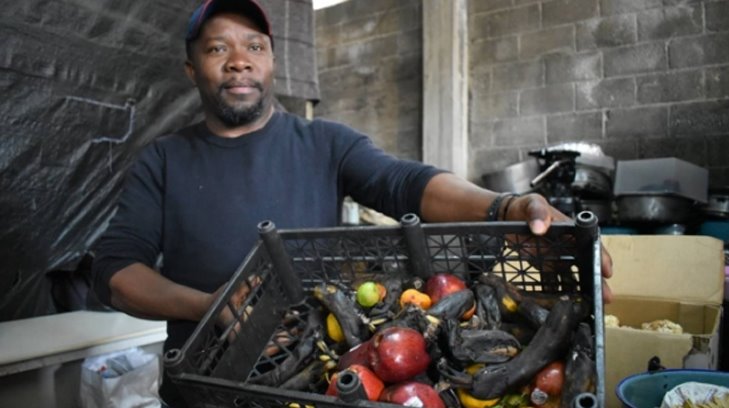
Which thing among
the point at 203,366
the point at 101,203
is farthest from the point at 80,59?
the point at 203,366

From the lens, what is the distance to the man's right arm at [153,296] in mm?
923

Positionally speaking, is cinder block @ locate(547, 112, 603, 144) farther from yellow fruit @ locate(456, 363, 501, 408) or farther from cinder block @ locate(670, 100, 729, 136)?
yellow fruit @ locate(456, 363, 501, 408)

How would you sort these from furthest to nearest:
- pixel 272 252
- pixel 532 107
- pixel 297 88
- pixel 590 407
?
pixel 532 107
pixel 297 88
pixel 272 252
pixel 590 407

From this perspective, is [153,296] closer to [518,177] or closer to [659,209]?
[659,209]

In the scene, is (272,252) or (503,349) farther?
(272,252)

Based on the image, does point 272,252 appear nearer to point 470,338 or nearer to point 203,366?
point 203,366

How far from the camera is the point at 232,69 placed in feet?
3.99

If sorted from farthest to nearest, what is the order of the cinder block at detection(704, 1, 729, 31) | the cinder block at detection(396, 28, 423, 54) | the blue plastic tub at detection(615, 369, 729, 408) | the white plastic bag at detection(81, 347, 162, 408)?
the cinder block at detection(396, 28, 423, 54) < the cinder block at detection(704, 1, 729, 31) < the white plastic bag at detection(81, 347, 162, 408) < the blue plastic tub at detection(615, 369, 729, 408)

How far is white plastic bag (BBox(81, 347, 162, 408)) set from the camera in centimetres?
188

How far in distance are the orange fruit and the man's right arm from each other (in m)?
0.34

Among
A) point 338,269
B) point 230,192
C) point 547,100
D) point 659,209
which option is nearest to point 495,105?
point 547,100

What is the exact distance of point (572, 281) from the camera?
78cm

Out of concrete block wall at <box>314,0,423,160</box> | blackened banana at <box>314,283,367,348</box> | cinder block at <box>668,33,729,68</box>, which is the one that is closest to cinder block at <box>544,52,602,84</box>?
cinder block at <box>668,33,729,68</box>

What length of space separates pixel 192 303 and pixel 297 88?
2128mm
